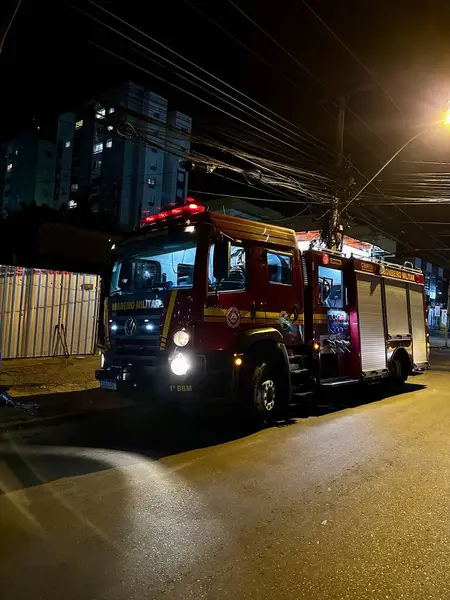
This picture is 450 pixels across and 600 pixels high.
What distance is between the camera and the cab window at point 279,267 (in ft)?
24.3

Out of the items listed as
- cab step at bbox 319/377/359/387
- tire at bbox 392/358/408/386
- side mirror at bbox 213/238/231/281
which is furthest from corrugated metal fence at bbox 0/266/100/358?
tire at bbox 392/358/408/386

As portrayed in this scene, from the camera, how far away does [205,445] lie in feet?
20.2

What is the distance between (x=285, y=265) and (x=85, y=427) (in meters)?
4.07

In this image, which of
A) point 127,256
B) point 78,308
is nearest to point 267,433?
point 127,256

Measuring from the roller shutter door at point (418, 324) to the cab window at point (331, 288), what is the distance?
135 inches

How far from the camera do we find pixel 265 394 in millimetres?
7230

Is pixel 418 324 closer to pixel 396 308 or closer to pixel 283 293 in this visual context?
pixel 396 308

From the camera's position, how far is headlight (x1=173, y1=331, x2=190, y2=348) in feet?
20.2

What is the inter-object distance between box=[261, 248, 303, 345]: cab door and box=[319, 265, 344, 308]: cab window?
Result: 0.95 metres

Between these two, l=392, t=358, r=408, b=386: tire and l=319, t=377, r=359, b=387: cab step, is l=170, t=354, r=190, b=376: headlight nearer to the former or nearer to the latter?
l=319, t=377, r=359, b=387: cab step

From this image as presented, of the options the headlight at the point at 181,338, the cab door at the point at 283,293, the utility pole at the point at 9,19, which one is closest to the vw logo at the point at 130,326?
the headlight at the point at 181,338

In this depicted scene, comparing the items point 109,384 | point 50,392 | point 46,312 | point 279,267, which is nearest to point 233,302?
point 279,267

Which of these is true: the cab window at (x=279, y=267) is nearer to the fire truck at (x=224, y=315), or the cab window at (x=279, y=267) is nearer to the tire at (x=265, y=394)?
the fire truck at (x=224, y=315)

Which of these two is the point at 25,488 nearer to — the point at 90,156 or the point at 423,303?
the point at 423,303
